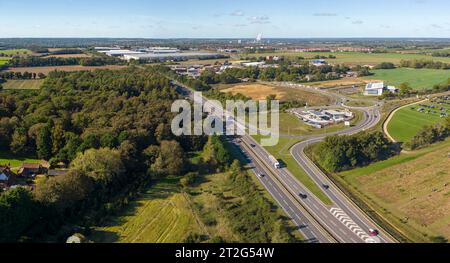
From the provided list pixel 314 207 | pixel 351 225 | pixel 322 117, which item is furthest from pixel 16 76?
pixel 351 225

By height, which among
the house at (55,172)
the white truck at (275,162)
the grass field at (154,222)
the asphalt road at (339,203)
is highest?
the house at (55,172)

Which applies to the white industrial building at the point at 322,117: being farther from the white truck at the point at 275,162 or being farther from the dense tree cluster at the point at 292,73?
the dense tree cluster at the point at 292,73

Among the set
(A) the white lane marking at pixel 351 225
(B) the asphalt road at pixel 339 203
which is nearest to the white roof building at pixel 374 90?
(B) the asphalt road at pixel 339 203

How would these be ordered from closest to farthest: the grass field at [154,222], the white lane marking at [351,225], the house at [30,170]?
the white lane marking at [351,225], the grass field at [154,222], the house at [30,170]

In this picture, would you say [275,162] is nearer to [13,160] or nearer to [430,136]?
[430,136]

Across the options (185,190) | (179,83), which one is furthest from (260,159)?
(179,83)

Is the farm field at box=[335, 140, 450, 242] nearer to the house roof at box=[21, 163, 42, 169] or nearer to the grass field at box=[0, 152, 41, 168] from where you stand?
the house roof at box=[21, 163, 42, 169]

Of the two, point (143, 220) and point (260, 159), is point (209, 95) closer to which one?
point (260, 159)

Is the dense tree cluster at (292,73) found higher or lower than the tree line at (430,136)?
higher
